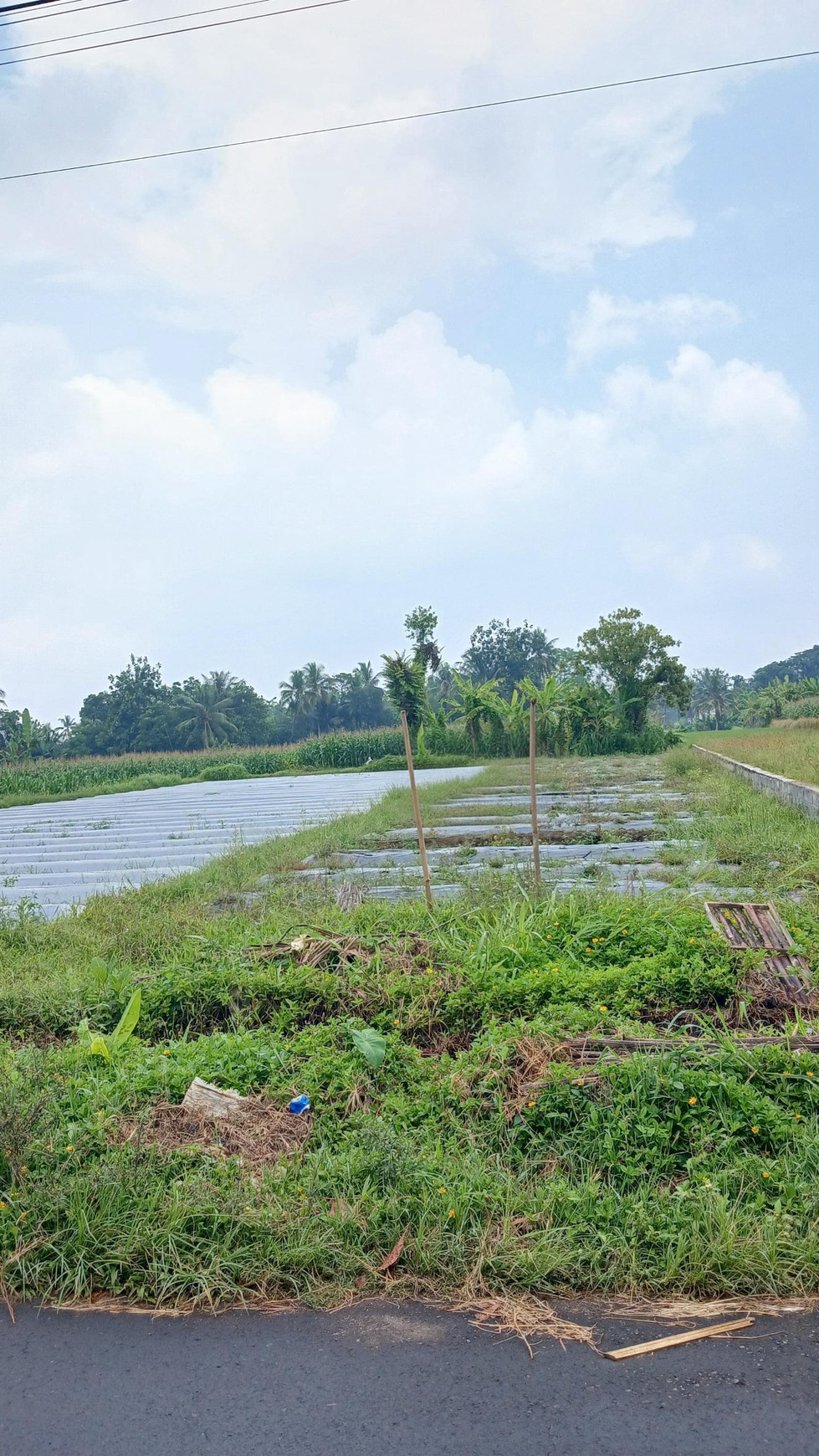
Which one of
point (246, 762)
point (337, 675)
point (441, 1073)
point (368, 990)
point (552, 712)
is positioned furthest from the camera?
point (337, 675)

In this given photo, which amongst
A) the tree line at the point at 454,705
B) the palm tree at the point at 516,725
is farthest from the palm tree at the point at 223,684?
the palm tree at the point at 516,725

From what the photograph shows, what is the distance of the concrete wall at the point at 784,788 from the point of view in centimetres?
814

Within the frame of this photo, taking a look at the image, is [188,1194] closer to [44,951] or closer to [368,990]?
[368,990]

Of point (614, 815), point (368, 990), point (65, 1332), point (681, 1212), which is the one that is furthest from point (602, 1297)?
point (614, 815)

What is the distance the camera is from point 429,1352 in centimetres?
190

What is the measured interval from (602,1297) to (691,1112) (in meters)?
0.65

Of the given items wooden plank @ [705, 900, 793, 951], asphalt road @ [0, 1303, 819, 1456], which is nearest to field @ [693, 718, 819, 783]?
wooden plank @ [705, 900, 793, 951]

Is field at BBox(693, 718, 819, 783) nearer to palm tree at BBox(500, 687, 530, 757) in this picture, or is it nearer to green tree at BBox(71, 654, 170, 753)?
palm tree at BBox(500, 687, 530, 757)

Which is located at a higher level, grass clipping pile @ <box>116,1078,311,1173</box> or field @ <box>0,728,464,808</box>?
field @ <box>0,728,464,808</box>

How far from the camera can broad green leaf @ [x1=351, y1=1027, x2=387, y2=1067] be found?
2.99 meters

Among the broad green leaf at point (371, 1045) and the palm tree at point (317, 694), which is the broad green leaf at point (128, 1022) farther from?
the palm tree at point (317, 694)

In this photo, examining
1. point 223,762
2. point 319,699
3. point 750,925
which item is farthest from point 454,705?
point 319,699

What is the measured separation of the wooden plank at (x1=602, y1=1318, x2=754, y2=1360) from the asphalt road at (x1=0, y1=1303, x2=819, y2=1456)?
2 centimetres

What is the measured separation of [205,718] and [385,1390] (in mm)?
45401
